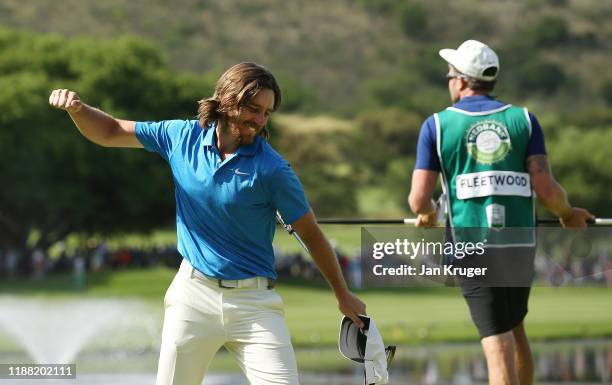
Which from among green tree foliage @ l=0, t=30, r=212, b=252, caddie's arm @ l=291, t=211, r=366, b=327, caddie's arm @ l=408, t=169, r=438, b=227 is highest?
green tree foliage @ l=0, t=30, r=212, b=252

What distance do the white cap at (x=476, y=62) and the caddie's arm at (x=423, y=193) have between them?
1.81ft

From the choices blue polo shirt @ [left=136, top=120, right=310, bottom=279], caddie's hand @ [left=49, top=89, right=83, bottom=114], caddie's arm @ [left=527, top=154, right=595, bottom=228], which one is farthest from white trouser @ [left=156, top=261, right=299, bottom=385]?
caddie's arm @ [left=527, top=154, right=595, bottom=228]

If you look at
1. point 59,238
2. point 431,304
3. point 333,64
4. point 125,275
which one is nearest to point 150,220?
point 59,238

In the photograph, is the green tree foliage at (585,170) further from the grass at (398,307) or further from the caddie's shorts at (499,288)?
the caddie's shorts at (499,288)

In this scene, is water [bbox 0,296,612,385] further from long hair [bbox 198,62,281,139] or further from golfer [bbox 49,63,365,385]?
long hair [bbox 198,62,281,139]

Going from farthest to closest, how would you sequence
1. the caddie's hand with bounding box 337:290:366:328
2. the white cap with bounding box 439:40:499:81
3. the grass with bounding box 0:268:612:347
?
the grass with bounding box 0:268:612:347
the white cap with bounding box 439:40:499:81
the caddie's hand with bounding box 337:290:366:328

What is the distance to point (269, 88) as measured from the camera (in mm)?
5980

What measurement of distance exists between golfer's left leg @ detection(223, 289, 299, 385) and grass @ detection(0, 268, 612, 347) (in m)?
18.6

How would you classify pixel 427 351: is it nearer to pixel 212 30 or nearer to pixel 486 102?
pixel 486 102

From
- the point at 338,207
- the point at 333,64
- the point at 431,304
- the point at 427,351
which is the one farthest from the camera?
the point at 333,64

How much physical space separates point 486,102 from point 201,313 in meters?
1.98

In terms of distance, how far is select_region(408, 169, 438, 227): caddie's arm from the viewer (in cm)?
707

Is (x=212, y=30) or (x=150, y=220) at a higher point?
(x=212, y=30)

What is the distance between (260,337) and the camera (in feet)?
19.6
